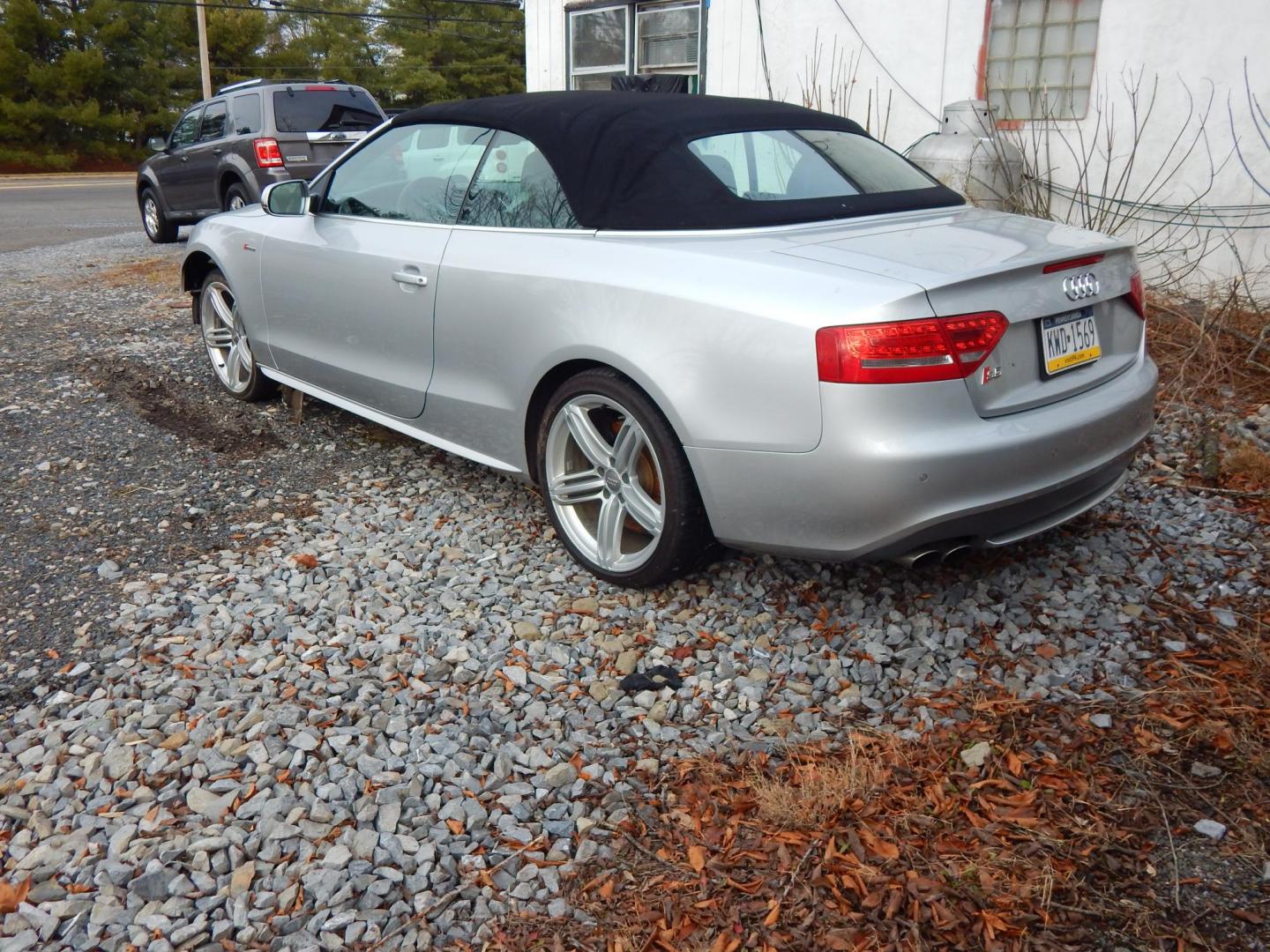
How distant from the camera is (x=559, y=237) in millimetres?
3568

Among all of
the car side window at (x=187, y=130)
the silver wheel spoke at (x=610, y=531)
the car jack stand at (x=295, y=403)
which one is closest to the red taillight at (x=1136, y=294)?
the silver wheel spoke at (x=610, y=531)

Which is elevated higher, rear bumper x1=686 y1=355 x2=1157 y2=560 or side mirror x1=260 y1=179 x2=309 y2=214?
side mirror x1=260 y1=179 x2=309 y2=214

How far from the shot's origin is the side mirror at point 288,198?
4828 millimetres

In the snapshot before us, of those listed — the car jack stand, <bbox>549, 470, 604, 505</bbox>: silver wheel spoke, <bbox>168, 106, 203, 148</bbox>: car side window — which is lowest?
the car jack stand

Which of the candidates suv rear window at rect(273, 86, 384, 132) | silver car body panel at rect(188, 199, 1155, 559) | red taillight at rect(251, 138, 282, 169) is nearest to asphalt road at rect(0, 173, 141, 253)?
red taillight at rect(251, 138, 282, 169)

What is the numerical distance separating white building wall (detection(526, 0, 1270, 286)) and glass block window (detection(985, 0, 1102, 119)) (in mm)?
118

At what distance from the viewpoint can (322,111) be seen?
37.8 ft

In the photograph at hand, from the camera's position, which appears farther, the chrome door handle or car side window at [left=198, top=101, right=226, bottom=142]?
car side window at [left=198, top=101, right=226, bottom=142]

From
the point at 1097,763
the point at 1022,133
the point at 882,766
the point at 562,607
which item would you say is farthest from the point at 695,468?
the point at 1022,133

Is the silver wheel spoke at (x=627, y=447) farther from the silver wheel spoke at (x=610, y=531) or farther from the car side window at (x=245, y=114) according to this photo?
the car side window at (x=245, y=114)

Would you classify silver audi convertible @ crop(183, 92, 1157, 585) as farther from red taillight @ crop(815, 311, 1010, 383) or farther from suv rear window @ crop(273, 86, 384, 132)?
suv rear window @ crop(273, 86, 384, 132)

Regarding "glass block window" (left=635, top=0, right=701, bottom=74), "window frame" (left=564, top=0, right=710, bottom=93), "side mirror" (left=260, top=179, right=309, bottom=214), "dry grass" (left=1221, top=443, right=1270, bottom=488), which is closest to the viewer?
"dry grass" (left=1221, top=443, right=1270, bottom=488)

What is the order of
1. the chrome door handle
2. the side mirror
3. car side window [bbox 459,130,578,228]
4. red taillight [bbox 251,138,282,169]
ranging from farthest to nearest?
red taillight [bbox 251,138,282,169], the side mirror, the chrome door handle, car side window [bbox 459,130,578,228]

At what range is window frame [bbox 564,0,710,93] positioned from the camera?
1023cm
